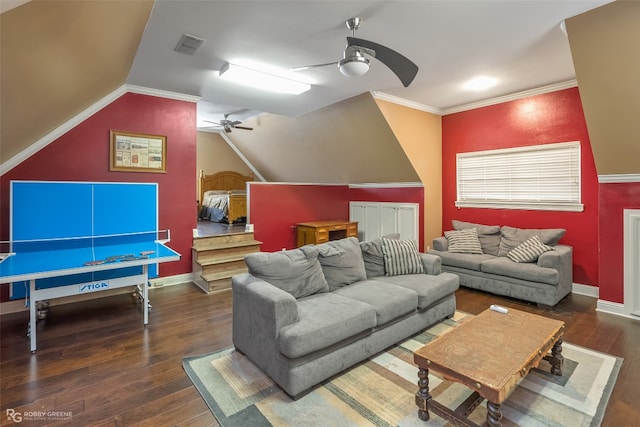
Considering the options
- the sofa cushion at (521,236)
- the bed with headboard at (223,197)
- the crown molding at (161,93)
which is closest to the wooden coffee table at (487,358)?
the sofa cushion at (521,236)

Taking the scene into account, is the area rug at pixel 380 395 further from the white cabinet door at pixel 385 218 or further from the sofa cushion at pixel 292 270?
the white cabinet door at pixel 385 218

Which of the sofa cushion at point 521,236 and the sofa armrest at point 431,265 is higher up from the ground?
the sofa cushion at point 521,236

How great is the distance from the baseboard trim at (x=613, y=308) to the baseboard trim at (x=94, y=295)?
525cm

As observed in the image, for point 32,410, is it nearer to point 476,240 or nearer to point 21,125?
point 21,125

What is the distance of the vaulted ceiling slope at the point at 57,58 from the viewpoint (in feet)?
5.91

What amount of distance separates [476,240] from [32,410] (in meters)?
4.94

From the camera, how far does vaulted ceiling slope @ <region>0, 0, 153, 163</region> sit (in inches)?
70.9

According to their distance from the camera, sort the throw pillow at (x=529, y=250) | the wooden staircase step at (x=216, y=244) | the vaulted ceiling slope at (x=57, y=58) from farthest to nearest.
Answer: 1. the wooden staircase step at (x=216, y=244)
2. the throw pillow at (x=529, y=250)
3. the vaulted ceiling slope at (x=57, y=58)

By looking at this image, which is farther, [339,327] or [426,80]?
[426,80]

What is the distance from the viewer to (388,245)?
11.3 ft

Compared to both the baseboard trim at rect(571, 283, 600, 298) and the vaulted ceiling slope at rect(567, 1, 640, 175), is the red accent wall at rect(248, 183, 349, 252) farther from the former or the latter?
the vaulted ceiling slope at rect(567, 1, 640, 175)

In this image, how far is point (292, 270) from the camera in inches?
106

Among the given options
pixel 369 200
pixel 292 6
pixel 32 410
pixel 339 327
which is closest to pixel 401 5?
pixel 292 6

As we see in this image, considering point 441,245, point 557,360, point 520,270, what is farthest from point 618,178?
point 557,360
